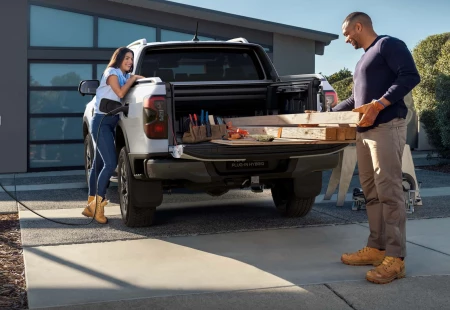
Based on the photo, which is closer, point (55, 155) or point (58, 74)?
point (58, 74)

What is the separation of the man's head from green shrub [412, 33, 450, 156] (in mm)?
9865

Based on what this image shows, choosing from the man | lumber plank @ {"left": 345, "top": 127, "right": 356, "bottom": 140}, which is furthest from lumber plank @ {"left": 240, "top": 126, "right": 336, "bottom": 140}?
the man

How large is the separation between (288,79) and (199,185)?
62.9 inches

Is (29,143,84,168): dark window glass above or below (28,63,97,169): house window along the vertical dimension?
below

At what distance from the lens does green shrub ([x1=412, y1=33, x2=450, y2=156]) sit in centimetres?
1482

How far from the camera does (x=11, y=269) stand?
213 inches

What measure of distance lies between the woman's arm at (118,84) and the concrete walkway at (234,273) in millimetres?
1528

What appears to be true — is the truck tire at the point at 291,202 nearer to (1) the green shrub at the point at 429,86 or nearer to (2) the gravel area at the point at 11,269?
(2) the gravel area at the point at 11,269

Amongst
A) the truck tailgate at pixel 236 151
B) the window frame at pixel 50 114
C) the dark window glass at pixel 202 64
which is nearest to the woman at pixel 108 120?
the dark window glass at pixel 202 64

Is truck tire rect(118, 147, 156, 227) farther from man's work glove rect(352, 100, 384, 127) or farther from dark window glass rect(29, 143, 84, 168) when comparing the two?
dark window glass rect(29, 143, 84, 168)

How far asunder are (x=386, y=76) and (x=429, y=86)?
11258 millimetres

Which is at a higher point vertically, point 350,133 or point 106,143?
point 350,133

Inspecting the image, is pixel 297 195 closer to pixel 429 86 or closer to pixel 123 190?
pixel 123 190

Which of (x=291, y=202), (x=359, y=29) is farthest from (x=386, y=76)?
(x=291, y=202)
